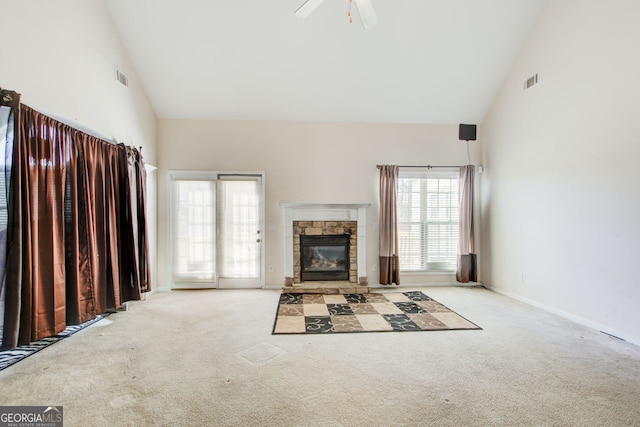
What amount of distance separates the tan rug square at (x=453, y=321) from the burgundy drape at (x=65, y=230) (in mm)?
4082

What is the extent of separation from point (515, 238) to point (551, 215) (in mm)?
780

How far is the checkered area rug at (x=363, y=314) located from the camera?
3.42m

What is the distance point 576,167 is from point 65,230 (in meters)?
5.93

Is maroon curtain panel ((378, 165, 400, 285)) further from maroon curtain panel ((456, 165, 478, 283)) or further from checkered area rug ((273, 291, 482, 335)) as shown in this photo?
maroon curtain panel ((456, 165, 478, 283))

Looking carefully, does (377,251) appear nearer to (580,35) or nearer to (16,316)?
(580,35)

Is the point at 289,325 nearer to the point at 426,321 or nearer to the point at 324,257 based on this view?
the point at 426,321

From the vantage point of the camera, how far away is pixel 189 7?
3752 millimetres

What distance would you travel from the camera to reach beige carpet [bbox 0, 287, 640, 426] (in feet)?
6.24

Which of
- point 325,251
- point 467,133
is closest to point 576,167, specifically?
point 467,133

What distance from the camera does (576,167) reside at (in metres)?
3.64

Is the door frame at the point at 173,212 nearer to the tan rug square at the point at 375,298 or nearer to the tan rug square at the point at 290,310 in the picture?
the tan rug square at the point at 290,310

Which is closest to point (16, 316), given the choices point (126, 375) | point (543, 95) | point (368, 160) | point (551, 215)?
point (126, 375)

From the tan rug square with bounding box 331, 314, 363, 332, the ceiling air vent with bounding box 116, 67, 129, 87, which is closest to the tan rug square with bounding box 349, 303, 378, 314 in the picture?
the tan rug square with bounding box 331, 314, 363, 332

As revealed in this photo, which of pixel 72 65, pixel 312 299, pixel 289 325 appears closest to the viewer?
pixel 72 65
